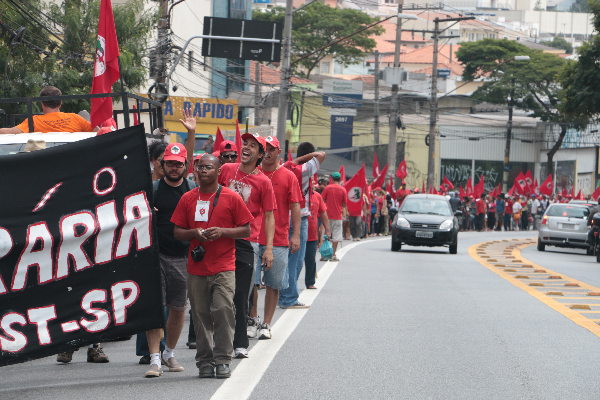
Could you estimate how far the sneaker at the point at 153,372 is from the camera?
6527 millimetres

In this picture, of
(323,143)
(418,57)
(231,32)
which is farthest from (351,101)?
(418,57)

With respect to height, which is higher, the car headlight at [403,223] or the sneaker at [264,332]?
the car headlight at [403,223]

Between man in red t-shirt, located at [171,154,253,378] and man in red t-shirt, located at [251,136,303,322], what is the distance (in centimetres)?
169

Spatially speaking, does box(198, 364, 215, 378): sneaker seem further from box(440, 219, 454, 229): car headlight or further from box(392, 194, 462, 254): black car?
box(440, 219, 454, 229): car headlight

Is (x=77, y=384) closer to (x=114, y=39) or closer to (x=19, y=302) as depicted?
(x=19, y=302)

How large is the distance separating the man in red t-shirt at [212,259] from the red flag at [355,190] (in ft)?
58.6

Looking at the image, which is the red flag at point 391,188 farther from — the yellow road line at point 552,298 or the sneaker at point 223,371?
the sneaker at point 223,371

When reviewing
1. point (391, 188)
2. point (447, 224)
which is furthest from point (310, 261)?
point (391, 188)

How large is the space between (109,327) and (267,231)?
2.01m

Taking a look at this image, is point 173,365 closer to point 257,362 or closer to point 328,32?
point 257,362

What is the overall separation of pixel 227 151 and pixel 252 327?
203 cm

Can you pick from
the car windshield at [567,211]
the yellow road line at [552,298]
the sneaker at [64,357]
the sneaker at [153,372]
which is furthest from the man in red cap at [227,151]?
the car windshield at [567,211]

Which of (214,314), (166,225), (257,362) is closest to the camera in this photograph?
(214,314)

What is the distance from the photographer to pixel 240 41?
25516mm
